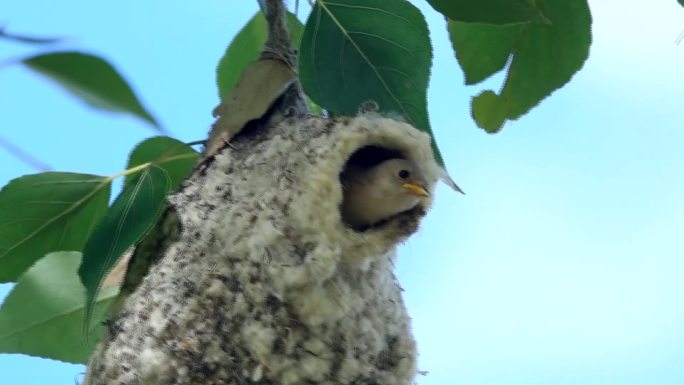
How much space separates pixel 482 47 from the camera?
1229 mm

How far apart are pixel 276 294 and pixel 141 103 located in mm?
739

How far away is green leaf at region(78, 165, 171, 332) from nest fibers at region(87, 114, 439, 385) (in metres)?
0.05

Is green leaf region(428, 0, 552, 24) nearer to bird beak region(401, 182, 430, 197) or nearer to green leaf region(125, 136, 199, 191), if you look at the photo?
bird beak region(401, 182, 430, 197)

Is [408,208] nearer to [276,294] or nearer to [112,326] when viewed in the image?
[276,294]

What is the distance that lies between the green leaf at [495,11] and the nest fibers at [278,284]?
16cm

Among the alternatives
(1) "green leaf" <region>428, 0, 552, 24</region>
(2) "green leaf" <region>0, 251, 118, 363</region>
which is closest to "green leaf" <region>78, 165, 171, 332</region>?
(2) "green leaf" <region>0, 251, 118, 363</region>

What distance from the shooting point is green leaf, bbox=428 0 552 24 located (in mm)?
960

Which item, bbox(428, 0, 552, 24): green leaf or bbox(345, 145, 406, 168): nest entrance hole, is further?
bbox(345, 145, 406, 168): nest entrance hole

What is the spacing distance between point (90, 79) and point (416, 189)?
33.9 inches

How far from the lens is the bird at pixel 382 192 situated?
1.08 m

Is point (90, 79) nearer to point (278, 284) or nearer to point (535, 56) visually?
point (278, 284)

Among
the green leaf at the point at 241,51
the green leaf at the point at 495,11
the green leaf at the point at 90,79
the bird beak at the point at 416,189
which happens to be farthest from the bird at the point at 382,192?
the green leaf at the point at 90,79

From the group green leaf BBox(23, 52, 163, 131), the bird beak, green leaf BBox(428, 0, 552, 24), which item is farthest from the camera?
the bird beak

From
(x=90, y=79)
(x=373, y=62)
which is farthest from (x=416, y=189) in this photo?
(x=90, y=79)
